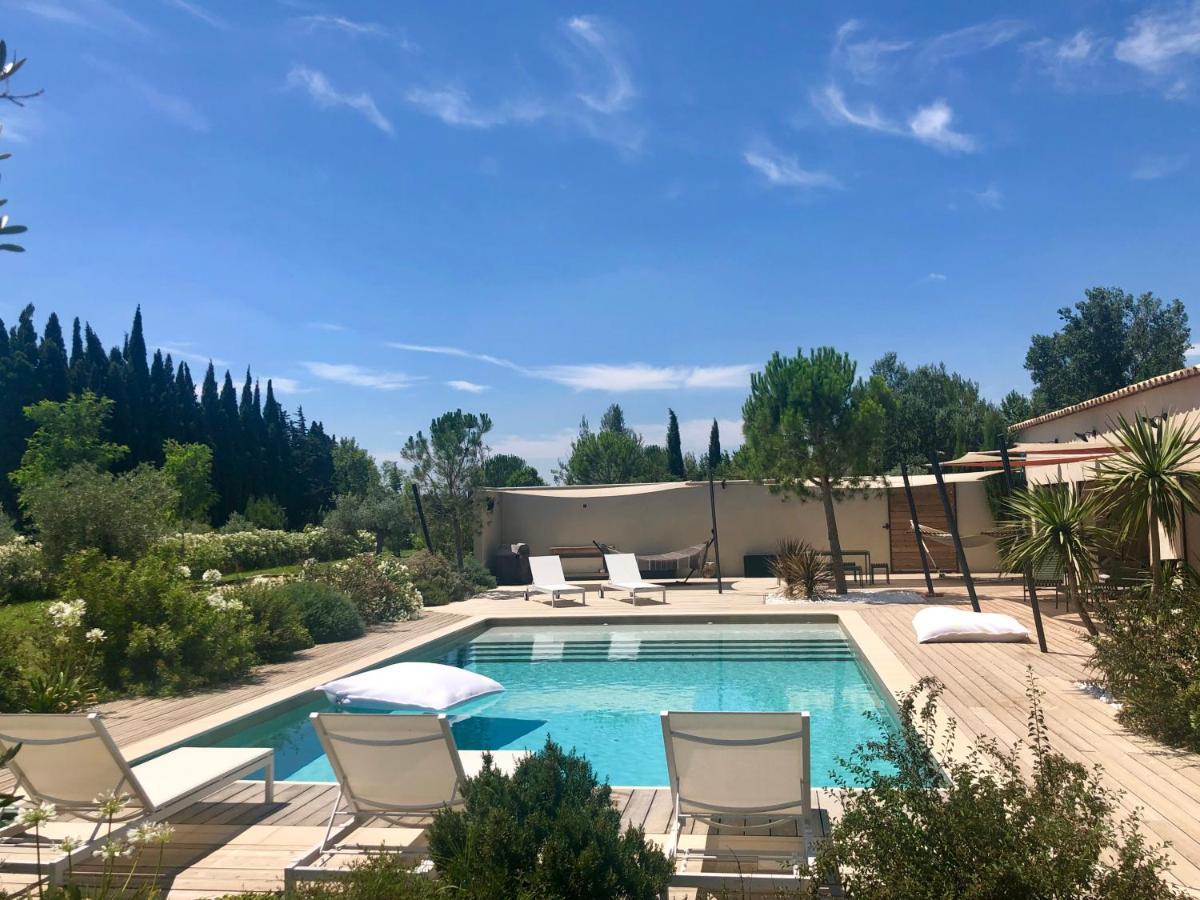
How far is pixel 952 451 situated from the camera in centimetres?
3662

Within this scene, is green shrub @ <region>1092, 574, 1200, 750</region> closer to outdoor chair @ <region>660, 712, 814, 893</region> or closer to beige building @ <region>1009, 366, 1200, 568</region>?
beige building @ <region>1009, 366, 1200, 568</region>

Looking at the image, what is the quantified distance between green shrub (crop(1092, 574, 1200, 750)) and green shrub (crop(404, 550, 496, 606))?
35.2 ft

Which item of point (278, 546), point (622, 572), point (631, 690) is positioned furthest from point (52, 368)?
point (631, 690)

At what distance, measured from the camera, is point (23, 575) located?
13.8 metres

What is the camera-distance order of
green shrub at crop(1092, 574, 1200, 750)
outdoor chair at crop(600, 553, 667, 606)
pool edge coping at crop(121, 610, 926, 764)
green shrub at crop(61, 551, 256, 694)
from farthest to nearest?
1. outdoor chair at crop(600, 553, 667, 606)
2. green shrub at crop(61, 551, 256, 694)
3. pool edge coping at crop(121, 610, 926, 764)
4. green shrub at crop(1092, 574, 1200, 750)

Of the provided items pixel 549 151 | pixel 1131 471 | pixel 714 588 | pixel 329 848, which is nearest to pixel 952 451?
pixel 714 588

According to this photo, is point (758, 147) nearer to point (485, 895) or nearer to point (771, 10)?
point (771, 10)

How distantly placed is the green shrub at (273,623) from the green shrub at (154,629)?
676 mm

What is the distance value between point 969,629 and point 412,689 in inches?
253

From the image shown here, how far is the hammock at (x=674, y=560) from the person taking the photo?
55.4ft

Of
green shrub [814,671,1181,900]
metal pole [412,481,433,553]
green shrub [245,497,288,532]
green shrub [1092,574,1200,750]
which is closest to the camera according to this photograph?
green shrub [814,671,1181,900]

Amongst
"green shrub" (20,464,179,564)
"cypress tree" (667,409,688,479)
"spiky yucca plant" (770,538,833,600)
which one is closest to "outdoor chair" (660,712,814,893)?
"green shrub" (20,464,179,564)

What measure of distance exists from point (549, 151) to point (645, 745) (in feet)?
37.6

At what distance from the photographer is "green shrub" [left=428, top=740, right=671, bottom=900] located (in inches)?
106
